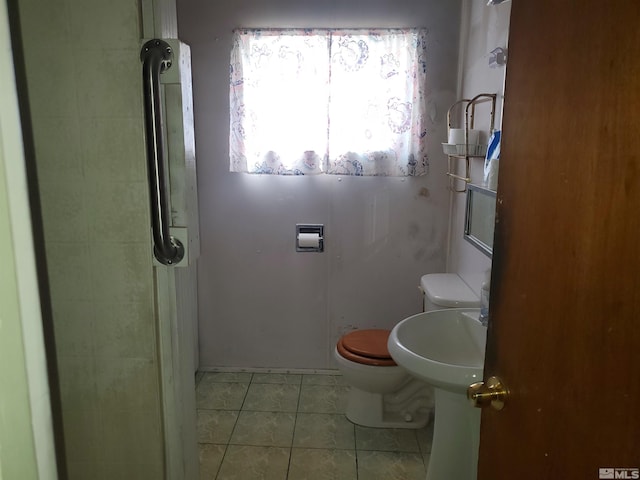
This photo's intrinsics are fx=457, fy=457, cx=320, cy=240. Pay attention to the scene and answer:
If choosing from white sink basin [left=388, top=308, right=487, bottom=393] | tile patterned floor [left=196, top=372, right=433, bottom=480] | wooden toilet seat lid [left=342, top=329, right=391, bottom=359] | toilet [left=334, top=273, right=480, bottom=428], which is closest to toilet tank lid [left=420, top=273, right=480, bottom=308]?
toilet [left=334, top=273, right=480, bottom=428]

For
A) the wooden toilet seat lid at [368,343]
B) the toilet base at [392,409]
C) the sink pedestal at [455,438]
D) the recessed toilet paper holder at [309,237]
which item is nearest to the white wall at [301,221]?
the recessed toilet paper holder at [309,237]

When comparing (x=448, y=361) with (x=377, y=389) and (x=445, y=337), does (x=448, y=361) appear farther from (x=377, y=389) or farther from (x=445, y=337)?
(x=377, y=389)

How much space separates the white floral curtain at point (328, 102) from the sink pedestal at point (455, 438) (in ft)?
4.36

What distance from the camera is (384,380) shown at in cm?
218

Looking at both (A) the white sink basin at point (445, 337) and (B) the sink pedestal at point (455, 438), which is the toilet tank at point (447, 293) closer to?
(A) the white sink basin at point (445, 337)

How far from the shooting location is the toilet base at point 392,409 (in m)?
2.31

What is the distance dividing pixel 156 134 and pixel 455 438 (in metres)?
1.39

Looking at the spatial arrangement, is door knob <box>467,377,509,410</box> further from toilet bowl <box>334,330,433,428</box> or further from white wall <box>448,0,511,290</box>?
toilet bowl <box>334,330,433,428</box>

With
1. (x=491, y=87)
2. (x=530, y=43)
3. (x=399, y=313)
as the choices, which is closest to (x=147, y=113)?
(x=530, y=43)

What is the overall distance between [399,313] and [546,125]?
2.09 meters

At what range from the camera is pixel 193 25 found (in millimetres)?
2506

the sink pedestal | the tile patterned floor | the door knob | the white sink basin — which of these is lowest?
the tile patterned floor

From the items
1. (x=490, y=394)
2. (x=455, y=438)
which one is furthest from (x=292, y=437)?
(x=490, y=394)

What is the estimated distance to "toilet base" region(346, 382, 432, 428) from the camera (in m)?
2.31
